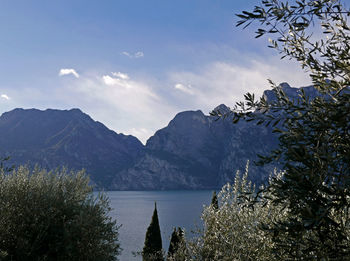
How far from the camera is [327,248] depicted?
3965mm

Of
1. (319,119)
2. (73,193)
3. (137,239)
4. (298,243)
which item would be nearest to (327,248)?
(298,243)

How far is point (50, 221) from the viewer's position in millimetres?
12258

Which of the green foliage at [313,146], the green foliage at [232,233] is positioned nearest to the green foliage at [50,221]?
the green foliage at [232,233]

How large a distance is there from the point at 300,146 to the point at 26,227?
430 inches

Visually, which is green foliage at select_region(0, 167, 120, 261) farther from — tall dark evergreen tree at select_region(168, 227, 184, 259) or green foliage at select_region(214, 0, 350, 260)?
green foliage at select_region(214, 0, 350, 260)

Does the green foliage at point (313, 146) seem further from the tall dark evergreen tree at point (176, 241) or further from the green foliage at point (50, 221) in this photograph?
the tall dark evergreen tree at point (176, 241)

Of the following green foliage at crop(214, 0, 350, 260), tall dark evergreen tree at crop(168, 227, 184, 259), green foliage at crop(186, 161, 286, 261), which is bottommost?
tall dark evergreen tree at crop(168, 227, 184, 259)

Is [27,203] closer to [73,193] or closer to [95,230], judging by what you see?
[73,193]

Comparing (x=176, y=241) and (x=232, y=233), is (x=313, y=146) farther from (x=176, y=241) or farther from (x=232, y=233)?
(x=176, y=241)

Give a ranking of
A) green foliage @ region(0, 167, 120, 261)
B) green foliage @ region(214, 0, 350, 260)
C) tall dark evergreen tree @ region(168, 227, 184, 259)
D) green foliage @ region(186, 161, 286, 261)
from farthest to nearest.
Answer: tall dark evergreen tree @ region(168, 227, 184, 259), green foliage @ region(186, 161, 286, 261), green foliage @ region(0, 167, 120, 261), green foliage @ region(214, 0, 350, 260)

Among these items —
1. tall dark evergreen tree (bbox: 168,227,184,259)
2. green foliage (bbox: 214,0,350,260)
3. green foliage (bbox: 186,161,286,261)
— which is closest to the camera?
green foliage (bbox: 214,0,350,260)

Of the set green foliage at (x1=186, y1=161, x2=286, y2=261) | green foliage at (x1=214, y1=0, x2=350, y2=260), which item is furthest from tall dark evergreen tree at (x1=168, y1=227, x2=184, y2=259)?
green foliage at (x1=214, y1=0, x2=350, y2=260)

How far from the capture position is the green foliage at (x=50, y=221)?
38.0 feet

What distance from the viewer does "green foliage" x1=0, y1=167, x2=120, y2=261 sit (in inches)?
456
